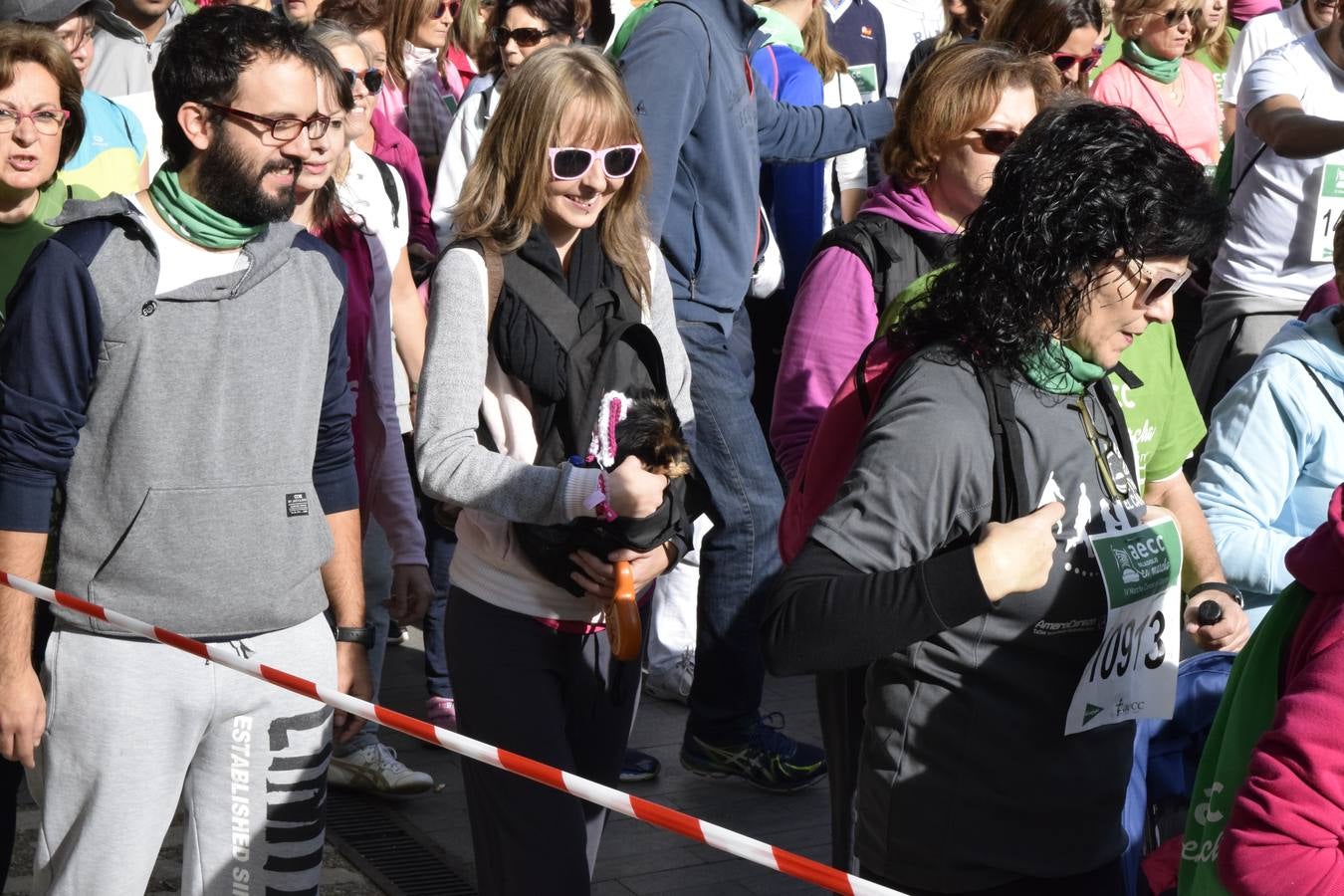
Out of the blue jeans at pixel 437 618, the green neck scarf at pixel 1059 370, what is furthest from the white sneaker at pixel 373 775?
the green neck scarf at pixel 1059 370

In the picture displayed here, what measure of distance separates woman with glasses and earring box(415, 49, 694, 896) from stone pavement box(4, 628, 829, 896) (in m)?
1.01

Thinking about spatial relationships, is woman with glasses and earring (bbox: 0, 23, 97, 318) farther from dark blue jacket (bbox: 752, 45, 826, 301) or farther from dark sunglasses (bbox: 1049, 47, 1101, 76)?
dark blue jacket (bbox: 752, 45, 826, 301)

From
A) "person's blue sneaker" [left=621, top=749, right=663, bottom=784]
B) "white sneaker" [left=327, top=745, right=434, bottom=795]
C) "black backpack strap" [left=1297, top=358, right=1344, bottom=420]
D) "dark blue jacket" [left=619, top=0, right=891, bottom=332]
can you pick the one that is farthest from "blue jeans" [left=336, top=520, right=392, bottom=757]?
"black backpack strap" [left=1297, top=358, right=1344, bottom=420]

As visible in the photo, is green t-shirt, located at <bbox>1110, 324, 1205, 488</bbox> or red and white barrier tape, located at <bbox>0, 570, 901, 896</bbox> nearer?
red and white barrier tape, located at <bbox>0, 570, 901, 896</bbox>

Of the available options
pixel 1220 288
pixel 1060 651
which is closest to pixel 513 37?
pixel 1220 288

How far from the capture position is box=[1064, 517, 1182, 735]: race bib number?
2443 mm

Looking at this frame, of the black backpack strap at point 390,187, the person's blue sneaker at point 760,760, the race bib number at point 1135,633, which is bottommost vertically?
the person's blue sneaker at point 760,760

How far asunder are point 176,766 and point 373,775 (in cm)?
195

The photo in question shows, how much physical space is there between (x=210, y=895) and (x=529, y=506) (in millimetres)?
939

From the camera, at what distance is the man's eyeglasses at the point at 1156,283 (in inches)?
97.8

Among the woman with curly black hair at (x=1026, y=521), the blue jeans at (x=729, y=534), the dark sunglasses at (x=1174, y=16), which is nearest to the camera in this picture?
the woman with curly black hair at (x=1026, y=521)

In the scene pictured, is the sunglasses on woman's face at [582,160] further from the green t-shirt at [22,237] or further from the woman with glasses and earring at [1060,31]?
the woman with glasses and earring at [1060,31]

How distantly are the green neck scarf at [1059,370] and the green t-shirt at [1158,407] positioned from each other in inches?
25.7

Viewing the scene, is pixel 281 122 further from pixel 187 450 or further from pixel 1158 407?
pixel 1158 407
